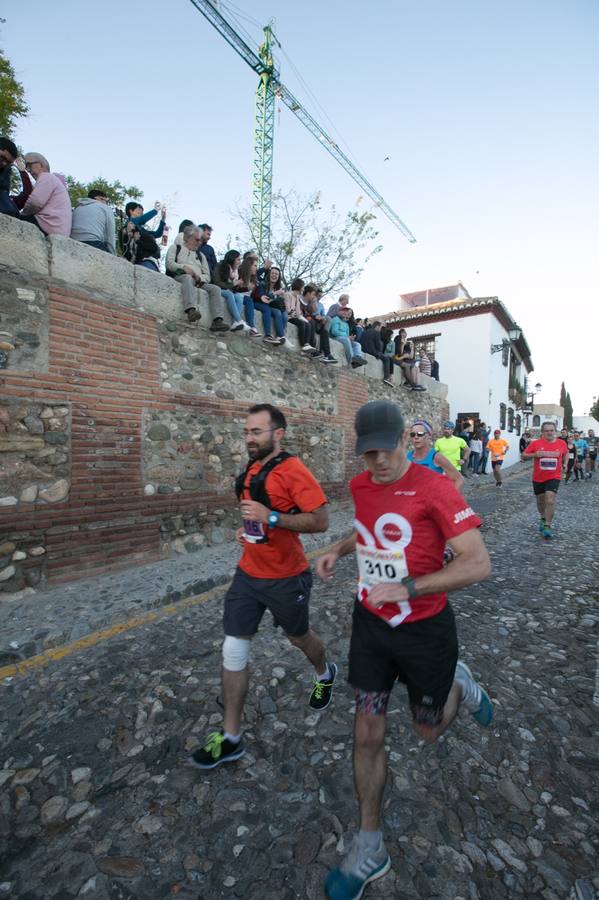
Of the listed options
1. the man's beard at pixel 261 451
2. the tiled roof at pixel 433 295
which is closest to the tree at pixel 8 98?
the man's beard at pixel 261 451

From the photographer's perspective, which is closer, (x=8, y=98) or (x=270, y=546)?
(x=270, y=546)

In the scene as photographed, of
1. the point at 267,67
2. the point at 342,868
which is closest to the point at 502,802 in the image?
the point at 342,868

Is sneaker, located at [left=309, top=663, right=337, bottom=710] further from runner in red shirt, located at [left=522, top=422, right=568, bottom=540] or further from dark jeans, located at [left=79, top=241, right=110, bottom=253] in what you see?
runner in red shirt, located at [left=522, top=422, right=568, bottom=540]

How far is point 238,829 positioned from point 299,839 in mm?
281

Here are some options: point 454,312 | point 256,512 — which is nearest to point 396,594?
point 256,512

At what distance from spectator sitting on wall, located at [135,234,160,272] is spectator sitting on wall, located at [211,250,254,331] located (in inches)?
40.0

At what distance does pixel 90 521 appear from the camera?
5.09 metres

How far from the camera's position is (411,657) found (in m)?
1.86

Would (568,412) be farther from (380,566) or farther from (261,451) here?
(380,566)

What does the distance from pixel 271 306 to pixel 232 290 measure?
39.1 inches

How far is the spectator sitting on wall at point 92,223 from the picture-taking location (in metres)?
5.48

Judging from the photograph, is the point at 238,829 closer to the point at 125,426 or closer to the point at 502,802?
the point at 502,802

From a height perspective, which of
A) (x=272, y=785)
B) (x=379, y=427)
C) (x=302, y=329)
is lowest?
(x=272, y=785)

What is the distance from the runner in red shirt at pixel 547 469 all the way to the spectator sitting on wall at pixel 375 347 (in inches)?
202
